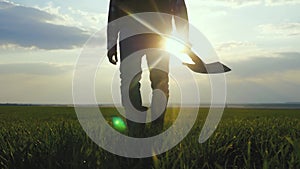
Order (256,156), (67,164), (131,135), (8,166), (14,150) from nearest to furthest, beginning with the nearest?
(67,164) < (8,166) < (14,150) < (256,156) < (131,135)

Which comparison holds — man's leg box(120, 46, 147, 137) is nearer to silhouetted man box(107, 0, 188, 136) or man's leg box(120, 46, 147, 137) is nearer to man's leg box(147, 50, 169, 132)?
silhouetted man box(107, 0, 188, 136)

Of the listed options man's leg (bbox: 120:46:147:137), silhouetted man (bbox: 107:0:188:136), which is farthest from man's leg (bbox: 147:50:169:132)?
man's leg (bbox: 120:46:147:137)

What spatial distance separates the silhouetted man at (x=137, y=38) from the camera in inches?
205

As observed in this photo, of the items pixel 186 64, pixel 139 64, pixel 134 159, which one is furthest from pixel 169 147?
pixel 139 64

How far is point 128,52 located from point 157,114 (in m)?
0.94

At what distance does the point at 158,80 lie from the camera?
211 inches

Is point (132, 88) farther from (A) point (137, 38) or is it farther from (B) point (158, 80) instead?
(A) point (137, 38)

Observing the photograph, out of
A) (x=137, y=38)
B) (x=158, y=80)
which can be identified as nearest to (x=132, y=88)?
(x=158, y=80)

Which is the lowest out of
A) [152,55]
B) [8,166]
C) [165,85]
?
[8,166]

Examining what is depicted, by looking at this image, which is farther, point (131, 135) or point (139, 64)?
point (139, 64)

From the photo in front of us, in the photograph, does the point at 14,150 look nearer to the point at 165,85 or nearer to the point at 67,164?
the point at 67,164

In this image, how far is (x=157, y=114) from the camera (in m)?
5.48

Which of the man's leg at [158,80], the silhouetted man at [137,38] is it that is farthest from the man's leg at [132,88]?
the man's leg at [158,80]

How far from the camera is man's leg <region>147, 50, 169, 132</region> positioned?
17.4 ft
